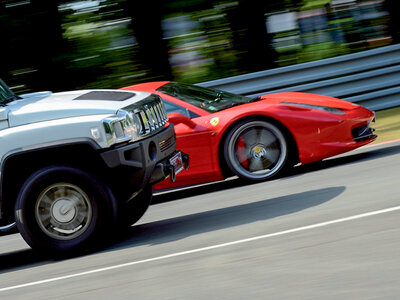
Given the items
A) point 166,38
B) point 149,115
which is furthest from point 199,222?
point 166,38

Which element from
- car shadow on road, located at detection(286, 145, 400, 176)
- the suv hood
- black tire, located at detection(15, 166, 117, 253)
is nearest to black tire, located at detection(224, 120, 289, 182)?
car shadow on road, located at detection(286, 145, 400, 176)

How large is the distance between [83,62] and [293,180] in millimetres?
5365

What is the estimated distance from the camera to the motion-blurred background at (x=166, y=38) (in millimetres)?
11758

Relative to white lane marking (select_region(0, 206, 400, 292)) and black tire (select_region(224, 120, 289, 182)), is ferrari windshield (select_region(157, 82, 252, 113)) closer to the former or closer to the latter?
black tire (select_region(224, 120, 289, 182))

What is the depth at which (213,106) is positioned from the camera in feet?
27.5

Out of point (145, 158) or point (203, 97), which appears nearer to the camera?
point (145, 158)

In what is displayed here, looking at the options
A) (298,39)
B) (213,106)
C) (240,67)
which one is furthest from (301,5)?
(213,106)

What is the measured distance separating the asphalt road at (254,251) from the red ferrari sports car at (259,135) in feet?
0.84

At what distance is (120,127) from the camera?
5859 mm

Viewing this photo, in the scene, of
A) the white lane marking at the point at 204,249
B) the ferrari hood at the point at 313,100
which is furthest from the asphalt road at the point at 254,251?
the ferrari hood at the point at 313,100

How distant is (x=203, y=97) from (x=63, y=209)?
311 centimetres

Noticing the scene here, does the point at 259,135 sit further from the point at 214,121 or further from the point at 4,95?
the point at 4,95

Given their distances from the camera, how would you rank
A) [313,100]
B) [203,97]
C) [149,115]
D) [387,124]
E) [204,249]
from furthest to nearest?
[387,124] → [203,97] → [313,100] → [149,115] → [204,249]

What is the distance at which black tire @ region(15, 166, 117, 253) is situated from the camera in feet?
19.3
